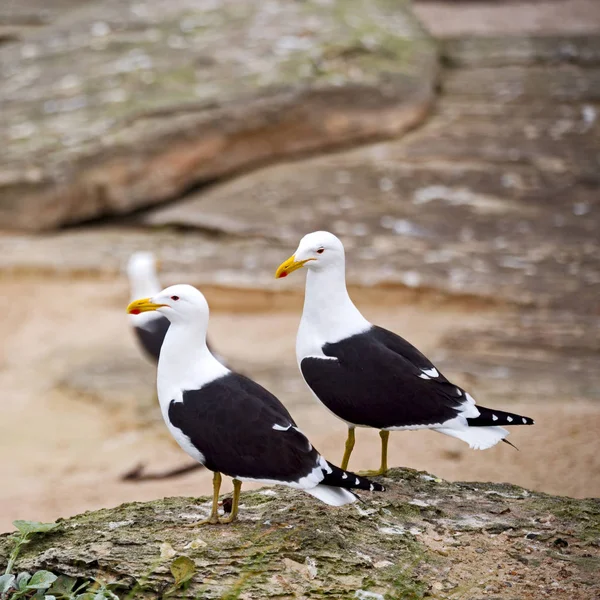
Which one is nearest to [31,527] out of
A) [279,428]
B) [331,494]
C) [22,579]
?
[22,579]

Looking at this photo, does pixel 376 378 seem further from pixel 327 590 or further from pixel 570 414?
pixel 570 414

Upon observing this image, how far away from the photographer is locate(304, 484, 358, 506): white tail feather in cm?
302

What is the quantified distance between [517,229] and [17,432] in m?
5.04

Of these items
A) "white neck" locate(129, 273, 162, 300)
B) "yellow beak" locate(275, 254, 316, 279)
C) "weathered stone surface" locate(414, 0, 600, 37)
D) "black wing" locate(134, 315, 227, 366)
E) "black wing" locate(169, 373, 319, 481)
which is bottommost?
"black wing" locate(134, 315, 227, 366)

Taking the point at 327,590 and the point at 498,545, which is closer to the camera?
the point at 327,590

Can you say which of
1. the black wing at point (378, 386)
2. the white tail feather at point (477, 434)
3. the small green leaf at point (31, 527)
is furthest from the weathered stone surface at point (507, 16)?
the small green leaf at point (31, 527)

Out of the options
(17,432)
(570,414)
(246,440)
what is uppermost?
(246,440)

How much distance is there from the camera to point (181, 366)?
3248mm

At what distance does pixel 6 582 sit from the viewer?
293cm

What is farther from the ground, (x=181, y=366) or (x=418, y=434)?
(x=181, y=366)

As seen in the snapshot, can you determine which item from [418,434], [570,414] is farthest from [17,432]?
[570,414]

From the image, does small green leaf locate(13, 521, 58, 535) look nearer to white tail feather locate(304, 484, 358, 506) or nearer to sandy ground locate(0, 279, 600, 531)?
white tail feather locate(304, 484, 358, 506)

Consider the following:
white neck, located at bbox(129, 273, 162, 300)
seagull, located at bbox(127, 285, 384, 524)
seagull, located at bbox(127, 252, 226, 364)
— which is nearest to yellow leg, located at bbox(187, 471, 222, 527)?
seagull, located at bbox(127, 285, 384, 524)

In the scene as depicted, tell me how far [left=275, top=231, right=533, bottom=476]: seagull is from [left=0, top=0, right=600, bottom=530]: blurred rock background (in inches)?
97.4
